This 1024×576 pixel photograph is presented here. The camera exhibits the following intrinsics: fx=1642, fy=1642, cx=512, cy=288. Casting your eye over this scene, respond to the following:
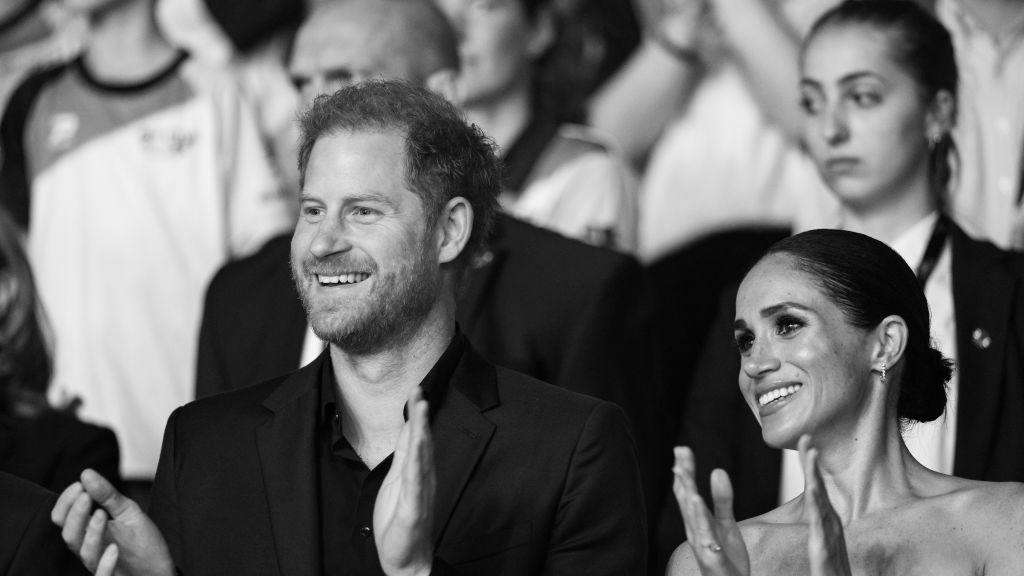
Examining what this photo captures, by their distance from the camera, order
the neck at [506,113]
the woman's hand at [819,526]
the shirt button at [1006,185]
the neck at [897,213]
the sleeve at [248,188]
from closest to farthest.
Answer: the woman's hand at [819,526], the neck at [897,213], the shirt button at [1006,185], the neck at [506,113], the sleeve at [248,188]

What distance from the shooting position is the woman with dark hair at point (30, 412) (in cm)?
328

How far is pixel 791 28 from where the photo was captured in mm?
4066

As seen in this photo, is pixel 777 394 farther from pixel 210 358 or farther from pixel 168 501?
pixel 210 358

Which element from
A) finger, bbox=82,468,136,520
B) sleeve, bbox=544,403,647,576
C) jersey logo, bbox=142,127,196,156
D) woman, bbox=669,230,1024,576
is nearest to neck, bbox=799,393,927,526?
woman, bbox=669,230,1024,576

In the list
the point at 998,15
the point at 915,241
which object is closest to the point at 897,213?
the point at 915,241

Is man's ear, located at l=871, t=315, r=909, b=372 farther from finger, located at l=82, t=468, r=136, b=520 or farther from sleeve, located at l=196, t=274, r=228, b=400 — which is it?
sleeve, located at l=196, t=274, r=228, b=400

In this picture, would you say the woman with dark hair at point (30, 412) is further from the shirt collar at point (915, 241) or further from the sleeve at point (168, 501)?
the shirt collar at point (915, 241)

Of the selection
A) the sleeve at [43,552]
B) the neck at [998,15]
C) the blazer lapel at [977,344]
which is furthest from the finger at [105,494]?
the neck at [998,15]

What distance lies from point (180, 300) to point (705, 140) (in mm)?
1519

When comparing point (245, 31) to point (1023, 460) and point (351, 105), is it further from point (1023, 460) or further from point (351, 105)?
point (1023, 460)

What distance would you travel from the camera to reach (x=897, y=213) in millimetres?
3510

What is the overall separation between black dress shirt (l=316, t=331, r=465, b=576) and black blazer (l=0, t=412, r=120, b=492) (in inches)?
35.5

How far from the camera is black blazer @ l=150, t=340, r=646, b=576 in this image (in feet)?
8.02

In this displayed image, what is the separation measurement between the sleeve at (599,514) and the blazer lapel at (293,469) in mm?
363
